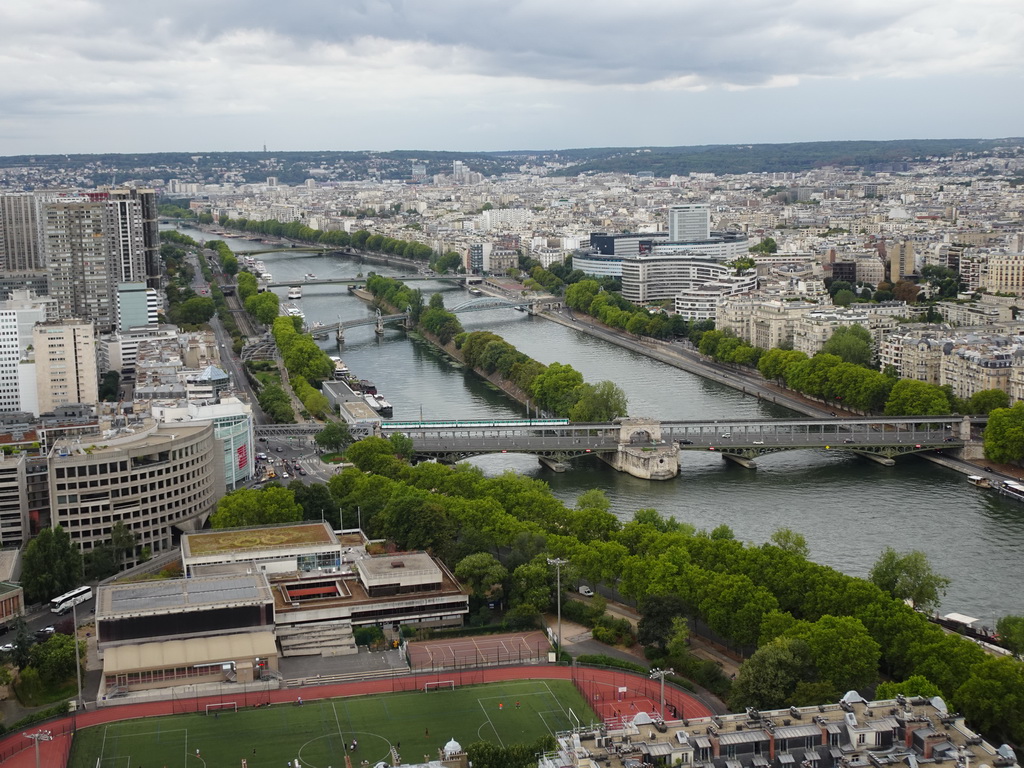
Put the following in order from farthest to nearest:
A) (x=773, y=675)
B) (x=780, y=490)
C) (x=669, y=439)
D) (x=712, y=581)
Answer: (x=669, y=439) < (x=780, y=490) < (x=712, y=581) < (x=773, y=675)

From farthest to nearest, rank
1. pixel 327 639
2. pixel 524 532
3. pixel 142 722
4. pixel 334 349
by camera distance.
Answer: pixel 334 349
pixel 524 532
pixel 327 639
pixel 142 722

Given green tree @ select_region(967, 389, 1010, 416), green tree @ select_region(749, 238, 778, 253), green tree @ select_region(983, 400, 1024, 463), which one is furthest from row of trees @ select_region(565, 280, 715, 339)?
green tree @ select_region(983, 400, 1024, 463)

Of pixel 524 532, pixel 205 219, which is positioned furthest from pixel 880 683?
pixel 205 219

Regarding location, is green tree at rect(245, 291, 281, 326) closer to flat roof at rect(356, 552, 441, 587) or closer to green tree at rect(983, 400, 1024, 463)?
green tree at rect(983, 400, 1024, 463)

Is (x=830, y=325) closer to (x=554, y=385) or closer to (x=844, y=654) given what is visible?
(x=554, y=385)

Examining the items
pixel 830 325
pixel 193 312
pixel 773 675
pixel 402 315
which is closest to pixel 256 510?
pixel 773 675

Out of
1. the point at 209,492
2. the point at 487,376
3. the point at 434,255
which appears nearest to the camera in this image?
the point at 209,492

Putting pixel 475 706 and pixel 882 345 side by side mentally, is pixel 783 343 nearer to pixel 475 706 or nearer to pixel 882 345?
pixel 882 345
